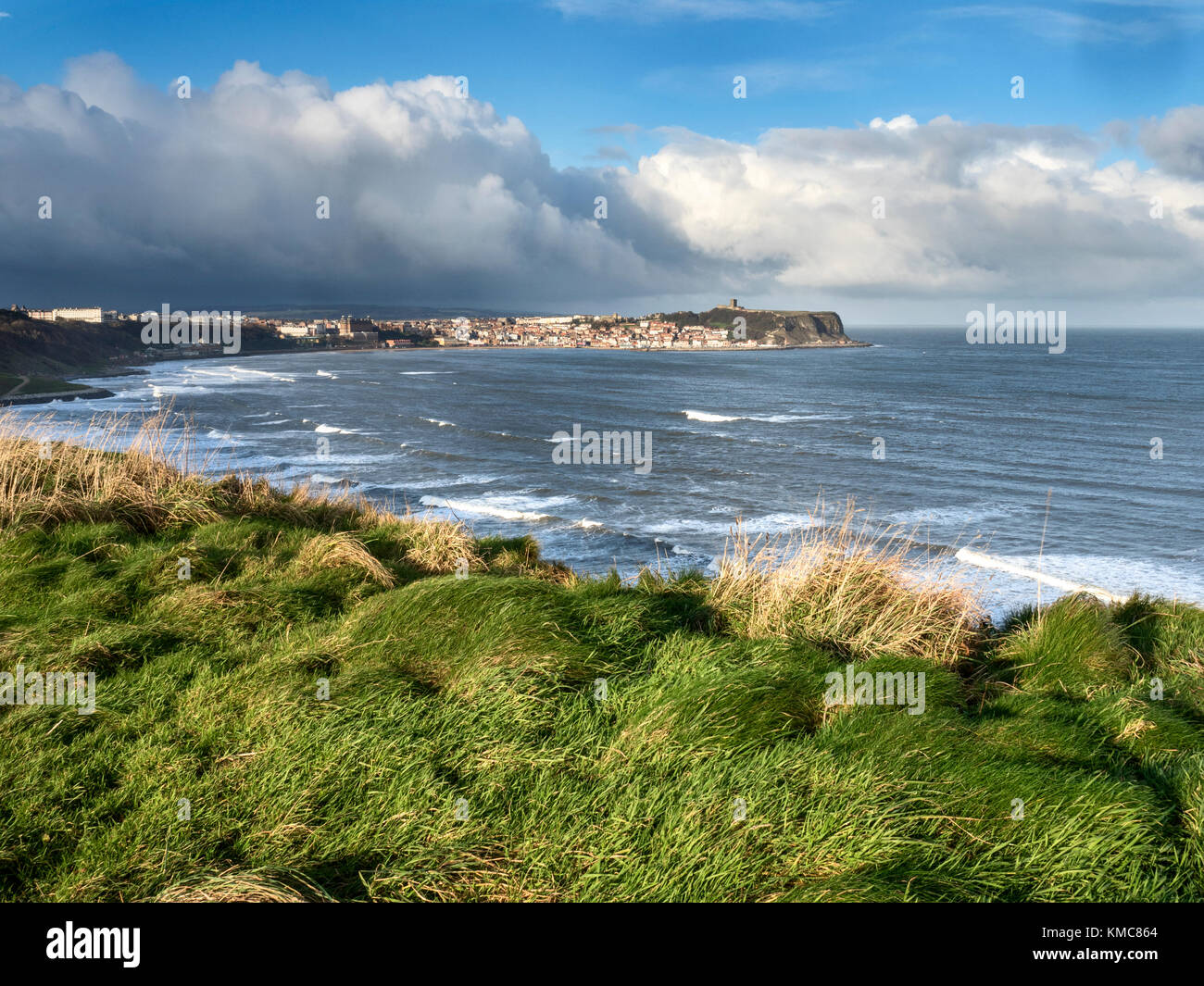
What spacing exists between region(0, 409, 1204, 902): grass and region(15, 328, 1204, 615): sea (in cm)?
365

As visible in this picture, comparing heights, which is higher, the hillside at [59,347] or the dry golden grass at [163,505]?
the hillside at [59,347]

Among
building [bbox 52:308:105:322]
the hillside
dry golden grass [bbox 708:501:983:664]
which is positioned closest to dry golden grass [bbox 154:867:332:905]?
dry golden grass [bbox 708:501:983:664]

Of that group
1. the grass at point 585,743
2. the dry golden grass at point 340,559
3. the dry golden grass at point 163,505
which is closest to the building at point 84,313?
the dry golden grass at point 163,505

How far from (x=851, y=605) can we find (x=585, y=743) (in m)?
2.74

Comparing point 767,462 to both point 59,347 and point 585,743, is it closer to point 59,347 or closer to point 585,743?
point 585,743

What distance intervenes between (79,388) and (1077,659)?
257 feet

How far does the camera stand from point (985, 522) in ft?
82.3

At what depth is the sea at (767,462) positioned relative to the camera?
70.6ft

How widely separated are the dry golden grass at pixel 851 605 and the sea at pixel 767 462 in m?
2.44

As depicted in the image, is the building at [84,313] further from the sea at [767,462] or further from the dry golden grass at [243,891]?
the dry golden grass at [243,891]

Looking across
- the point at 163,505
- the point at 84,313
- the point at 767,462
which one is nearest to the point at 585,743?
the point at 163,505

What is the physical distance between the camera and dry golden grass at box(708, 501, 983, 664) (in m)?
5.68

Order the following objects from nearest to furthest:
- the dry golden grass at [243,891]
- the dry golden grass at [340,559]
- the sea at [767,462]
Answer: the dry golden grass at [243,891], the dry golden grass at [340,559], the sea at [767,462]
